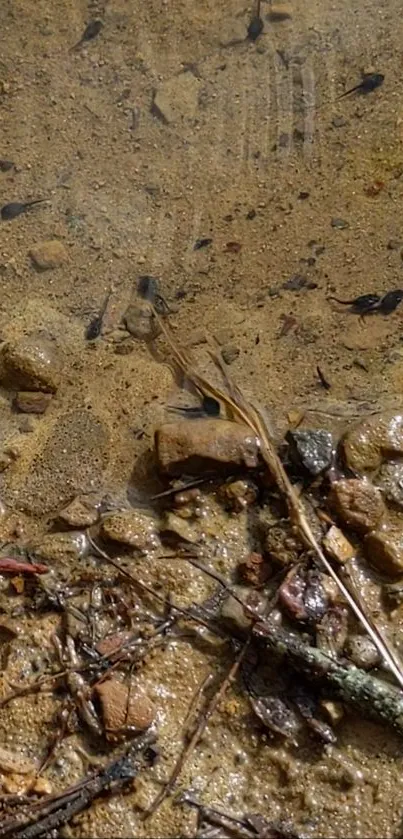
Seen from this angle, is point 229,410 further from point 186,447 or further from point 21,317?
point 21,317

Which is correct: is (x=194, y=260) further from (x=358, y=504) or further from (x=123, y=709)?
(x=123, y=709)

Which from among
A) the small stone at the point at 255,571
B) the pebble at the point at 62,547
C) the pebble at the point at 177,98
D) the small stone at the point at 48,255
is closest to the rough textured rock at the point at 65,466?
the pebble at the point at 62,547

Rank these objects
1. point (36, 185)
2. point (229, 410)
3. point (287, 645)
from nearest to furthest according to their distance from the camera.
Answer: point (287, 645), point (229, 410), point (36, 185)

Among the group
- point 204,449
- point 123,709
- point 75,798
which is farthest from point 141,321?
point 75,798

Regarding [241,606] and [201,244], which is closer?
[241,606]

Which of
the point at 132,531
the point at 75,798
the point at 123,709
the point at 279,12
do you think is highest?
the point at 279,12

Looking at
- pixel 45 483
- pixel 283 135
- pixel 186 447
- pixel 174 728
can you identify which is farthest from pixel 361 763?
pixel 283 135

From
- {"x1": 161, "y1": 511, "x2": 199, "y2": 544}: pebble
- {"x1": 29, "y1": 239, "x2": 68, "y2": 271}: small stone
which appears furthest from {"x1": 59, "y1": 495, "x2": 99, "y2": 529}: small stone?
{"x1": 29, "y1": 239, "x2": 68, "y2": 271}: small stone
